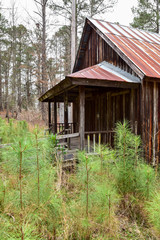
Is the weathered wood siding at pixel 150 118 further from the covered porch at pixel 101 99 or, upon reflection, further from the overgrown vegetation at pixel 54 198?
the overgrown vegetation at pixel 54 198

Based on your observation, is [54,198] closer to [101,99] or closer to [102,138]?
[102,138]

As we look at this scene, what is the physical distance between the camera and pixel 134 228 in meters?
3.38

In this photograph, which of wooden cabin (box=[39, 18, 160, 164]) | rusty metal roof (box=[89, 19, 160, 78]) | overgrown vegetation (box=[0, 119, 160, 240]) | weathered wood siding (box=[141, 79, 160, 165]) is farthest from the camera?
rusty metal roof (box=[89, 19, 160, 78])

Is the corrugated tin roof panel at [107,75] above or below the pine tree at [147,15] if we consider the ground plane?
below

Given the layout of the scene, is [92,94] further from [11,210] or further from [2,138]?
[11,210]

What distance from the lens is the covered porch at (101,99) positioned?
5.62m

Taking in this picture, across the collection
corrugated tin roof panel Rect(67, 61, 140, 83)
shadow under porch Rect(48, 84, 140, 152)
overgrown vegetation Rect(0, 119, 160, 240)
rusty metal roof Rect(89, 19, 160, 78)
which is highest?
rusty metal roof Rect(89, 19, 160, 78)

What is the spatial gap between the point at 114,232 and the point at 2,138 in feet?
19.0

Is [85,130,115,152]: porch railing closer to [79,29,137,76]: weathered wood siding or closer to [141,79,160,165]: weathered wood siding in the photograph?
[141,79,160,165]: weathered wood siding

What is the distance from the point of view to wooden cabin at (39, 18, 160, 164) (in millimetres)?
5754

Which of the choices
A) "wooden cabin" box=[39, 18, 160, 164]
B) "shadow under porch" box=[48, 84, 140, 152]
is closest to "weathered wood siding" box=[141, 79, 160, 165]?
"wooden cabin" box=[39, 18, 160, 164]

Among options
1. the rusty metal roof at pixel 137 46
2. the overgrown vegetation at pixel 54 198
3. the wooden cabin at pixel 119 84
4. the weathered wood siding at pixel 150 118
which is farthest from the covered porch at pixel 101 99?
the overgrown vegetation at pixel 54 198

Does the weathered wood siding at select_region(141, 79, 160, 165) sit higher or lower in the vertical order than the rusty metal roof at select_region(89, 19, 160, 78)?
lower

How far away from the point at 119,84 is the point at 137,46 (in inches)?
115
